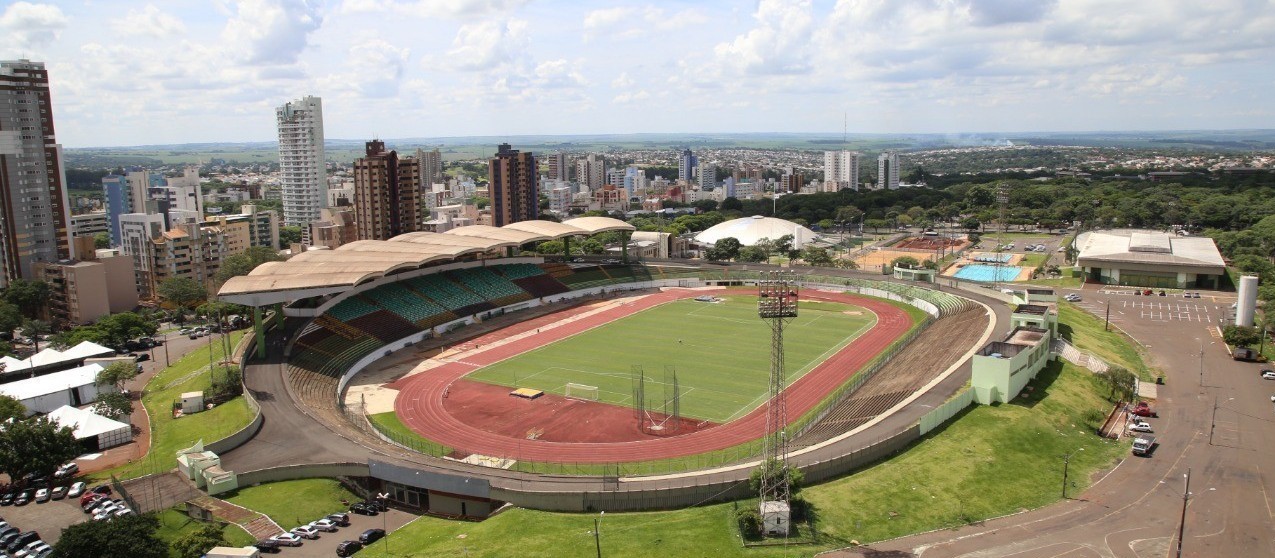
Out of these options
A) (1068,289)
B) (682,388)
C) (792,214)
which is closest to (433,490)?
(682,388)

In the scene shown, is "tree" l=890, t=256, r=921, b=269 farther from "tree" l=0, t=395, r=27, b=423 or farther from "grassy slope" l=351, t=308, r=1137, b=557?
"tree" l=0, t=395, r=27, b=423

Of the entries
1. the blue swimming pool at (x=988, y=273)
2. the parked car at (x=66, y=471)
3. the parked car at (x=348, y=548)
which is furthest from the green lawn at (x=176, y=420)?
the blue swimming pool at (x=988, y=273)

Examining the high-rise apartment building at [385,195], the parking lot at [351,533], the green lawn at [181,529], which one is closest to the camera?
the parking lot at [351,533]

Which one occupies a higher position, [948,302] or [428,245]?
[428,245]

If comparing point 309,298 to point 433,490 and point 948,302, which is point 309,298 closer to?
point 433,490

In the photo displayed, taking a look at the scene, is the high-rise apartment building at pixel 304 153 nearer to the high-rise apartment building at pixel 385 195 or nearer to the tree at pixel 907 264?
the high-rise apartment building at pixel 385 195

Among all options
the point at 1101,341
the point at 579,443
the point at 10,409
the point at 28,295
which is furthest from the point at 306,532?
the point at 28,295
